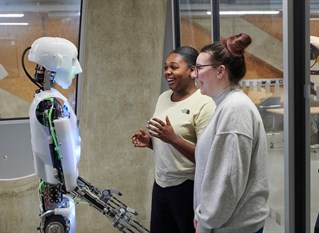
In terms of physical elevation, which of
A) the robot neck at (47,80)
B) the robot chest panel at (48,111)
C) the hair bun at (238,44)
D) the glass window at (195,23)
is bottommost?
the robot chest panel at (48,111)

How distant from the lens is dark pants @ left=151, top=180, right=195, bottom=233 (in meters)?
1.86

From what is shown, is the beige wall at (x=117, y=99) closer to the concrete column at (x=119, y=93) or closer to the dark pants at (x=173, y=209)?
the concrete column at (x=119, y=93)

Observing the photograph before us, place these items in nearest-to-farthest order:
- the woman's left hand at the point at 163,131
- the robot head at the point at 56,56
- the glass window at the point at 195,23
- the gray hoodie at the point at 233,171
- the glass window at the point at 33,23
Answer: the gray hoodie at the point at 233,171 < the woman's left hand at the point at 163,131 < the robot head at the point at 56,56 < the glass window at the point at 195,23 < the glass window at the point at 33,23

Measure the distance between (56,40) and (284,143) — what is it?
1.33 m

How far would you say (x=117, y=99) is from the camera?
342 centimetres

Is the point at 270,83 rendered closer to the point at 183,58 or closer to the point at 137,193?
the point at 183,58

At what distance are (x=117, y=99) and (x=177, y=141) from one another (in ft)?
5.75

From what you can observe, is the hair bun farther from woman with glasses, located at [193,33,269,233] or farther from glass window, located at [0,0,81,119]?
glass window, located at [0,0,81,119]

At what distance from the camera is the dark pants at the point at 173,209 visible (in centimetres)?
186

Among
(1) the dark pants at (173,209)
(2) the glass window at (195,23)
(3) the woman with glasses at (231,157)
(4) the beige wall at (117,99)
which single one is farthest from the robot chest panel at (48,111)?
(2) the glass window at (195,23)

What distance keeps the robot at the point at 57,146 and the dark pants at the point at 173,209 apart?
8.2 inches

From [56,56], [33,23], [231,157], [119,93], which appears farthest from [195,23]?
[231,157]

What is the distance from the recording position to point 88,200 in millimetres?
2076

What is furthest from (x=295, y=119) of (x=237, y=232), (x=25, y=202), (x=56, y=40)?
(x=25, y=202)
